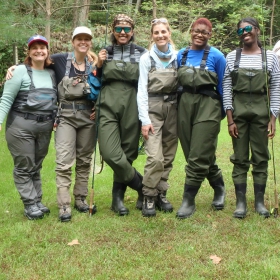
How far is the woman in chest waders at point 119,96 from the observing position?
4.85m

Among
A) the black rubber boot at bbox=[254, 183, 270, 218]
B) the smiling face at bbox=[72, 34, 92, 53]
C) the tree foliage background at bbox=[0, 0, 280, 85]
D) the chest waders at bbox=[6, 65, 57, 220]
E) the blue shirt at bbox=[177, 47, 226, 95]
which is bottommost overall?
the black rubber boot at bbox=[254, 183, 270, 218]

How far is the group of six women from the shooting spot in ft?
15.6

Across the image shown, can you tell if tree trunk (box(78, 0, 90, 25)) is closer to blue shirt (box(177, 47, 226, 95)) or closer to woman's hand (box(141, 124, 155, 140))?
blue shirt (box(177, 47, 226, 95))

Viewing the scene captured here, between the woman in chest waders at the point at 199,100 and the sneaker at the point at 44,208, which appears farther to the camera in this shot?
the sneaker at the point at 44,208

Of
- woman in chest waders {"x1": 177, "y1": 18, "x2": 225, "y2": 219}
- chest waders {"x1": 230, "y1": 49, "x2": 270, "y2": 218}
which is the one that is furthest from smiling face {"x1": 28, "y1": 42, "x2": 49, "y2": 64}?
chest waders {"x1": 230, "y1": 49, "x2": 270, "y2": 218}

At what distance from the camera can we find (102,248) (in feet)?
13.6

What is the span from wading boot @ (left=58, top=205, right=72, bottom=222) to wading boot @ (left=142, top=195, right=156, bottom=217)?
94cm

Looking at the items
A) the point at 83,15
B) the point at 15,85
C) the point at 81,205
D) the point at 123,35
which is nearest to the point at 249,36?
the point at 123,35

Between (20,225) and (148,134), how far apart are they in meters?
1.88

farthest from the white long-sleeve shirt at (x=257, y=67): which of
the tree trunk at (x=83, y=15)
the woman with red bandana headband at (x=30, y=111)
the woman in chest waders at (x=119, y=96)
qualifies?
the tree trunk at (x=83, y=15)

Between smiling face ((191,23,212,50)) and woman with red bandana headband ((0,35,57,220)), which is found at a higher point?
smiling face ((191,23,212,50))

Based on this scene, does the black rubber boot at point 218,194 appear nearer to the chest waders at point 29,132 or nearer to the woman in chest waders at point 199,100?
the woman in chest waders at point 199,100

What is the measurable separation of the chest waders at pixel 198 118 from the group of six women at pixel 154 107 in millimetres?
12

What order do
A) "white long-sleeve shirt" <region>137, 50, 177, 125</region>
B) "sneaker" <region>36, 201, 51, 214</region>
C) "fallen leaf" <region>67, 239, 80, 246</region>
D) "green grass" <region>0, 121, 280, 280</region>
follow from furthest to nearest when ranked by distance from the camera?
"sneaker" <region>36, 201, 51, 214</region> < "white long-sleeve shirt" <region>137, 50, 177, 125</region> < "fallen leaf" <region>67, 239, 80, 246</region> < "green grass" <region>0, 121, 280, 280</region>
